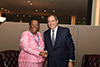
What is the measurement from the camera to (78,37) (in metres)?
2.43

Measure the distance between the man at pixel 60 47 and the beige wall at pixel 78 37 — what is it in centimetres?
59

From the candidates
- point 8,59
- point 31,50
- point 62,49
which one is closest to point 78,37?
point 62,49

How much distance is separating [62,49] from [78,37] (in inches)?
31.8

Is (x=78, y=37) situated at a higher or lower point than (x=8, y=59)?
higher

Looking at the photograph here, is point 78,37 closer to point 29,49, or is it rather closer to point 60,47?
point 60,47

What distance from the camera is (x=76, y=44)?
2.43 m

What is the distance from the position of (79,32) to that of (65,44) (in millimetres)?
781

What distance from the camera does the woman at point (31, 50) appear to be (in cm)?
176

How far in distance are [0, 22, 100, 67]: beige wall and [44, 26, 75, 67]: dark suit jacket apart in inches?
26.0

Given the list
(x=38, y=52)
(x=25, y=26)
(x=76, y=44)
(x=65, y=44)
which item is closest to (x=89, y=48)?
(x=76, y=44)

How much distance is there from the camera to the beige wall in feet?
7.77

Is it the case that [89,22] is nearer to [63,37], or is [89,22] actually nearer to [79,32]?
[79,32]

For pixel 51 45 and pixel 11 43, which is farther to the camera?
pixel 11 43

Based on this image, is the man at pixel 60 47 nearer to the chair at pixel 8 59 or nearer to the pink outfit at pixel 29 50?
the pink outfit at pixel 29 50
